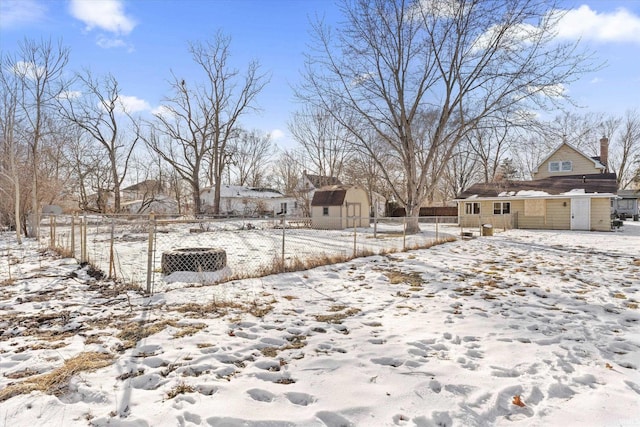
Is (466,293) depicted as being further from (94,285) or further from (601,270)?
(94,285)

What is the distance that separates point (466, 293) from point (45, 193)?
2358 cm

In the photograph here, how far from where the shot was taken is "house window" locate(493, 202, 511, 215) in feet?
75.9

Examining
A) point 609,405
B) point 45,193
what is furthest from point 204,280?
point 45,193

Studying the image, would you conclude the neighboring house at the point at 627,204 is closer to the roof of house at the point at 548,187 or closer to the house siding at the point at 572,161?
the house siding at the point at 572,161

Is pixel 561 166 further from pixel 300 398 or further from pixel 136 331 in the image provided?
pixel 136 331

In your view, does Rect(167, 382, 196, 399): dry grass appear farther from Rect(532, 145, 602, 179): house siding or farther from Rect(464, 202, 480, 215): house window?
Rect(532, 145, 602, 179): house siding

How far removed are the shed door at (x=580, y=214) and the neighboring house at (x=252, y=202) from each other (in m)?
30.2

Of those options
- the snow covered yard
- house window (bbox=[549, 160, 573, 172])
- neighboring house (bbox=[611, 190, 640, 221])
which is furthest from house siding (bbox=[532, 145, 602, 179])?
the snow covered yard

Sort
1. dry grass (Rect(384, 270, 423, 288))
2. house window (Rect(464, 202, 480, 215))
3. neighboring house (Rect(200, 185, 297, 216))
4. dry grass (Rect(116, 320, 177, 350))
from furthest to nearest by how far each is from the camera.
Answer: neighboring house (Rect(200, 185, 297, 216)) → house window (Rect(464, 202, 480, 215)) → dry grass (Rect(384, 270, 423, 288)) → dry grass (Rect(116, 320, 177, 350))

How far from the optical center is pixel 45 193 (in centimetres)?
2008

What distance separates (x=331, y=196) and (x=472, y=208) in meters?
10.2

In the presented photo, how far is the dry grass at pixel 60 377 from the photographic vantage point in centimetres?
264

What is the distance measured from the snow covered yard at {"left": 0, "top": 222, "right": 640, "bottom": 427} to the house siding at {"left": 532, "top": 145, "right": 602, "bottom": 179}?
25017 millimetres

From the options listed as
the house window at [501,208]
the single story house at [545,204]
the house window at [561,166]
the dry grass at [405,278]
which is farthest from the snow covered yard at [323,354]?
the house window at [561,166]
